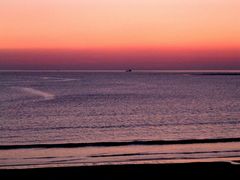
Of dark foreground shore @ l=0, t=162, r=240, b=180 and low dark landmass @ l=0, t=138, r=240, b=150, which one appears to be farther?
low dark landmass @ l=0, t=138, r=240, b=150

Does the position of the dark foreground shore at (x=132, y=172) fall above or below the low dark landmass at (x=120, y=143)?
below

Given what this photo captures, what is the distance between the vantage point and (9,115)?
43.2 metres

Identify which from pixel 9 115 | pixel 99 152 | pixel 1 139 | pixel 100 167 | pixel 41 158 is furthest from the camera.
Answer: pixel 9 115

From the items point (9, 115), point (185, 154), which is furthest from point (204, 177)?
point (9, 115)

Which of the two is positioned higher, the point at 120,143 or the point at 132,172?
the point at 120,143

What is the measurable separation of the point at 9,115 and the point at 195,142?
22.9 meters

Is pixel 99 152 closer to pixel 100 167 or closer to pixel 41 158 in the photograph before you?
pixel 41 158

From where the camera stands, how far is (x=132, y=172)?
40.8 ft

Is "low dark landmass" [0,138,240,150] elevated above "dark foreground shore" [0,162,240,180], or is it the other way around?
"low dark landmass" [0,138,240,150]

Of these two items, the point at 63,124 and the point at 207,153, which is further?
the point at 63,124

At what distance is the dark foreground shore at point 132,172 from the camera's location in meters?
12.0

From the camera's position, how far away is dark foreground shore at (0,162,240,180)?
39.3 feet

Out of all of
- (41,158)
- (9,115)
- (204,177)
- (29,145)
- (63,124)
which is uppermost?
(9,115)

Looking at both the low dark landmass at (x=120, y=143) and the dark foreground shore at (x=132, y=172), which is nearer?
the dark foreground shore at (x=132, y=172)
